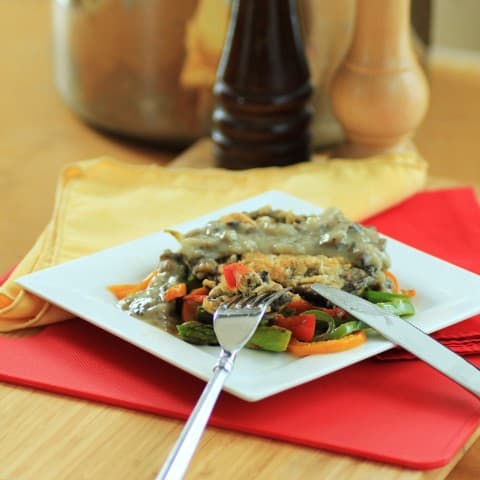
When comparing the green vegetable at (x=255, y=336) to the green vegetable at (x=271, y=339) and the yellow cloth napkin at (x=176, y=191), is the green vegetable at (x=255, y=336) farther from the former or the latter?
the yellow cloth napkin at (x=176, y=191)

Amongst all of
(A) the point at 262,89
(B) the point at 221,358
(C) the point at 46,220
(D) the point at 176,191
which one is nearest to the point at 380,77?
(A) the point at 262,89

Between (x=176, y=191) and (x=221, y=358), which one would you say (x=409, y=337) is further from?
(x=176, y=191)

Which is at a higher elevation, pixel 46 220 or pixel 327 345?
pixel 327 345

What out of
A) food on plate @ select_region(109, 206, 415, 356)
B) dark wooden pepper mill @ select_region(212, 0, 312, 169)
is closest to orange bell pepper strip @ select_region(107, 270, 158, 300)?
food on plate @ select_region(109, 206, 415, 356)

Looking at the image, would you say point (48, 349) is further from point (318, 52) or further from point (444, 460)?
point (318, 52)

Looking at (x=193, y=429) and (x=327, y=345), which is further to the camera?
(x=327, y=345)

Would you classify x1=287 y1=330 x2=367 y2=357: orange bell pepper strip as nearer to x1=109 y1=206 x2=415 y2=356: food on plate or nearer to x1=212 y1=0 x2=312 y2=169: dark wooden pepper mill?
x1=109 y1=206 x2=415 y2=356: food on plate

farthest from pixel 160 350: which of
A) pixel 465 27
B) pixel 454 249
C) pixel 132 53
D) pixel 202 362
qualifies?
pixel 465 27
